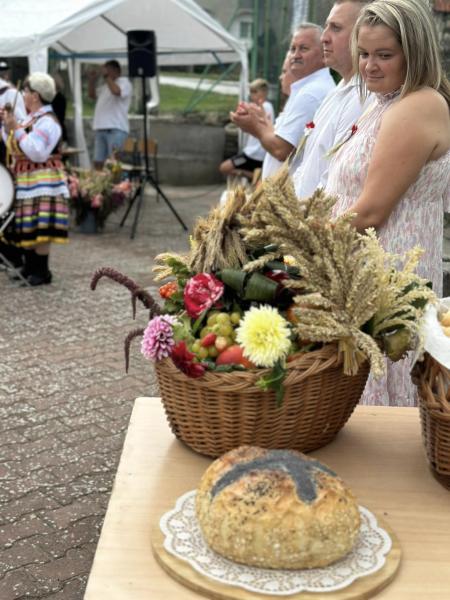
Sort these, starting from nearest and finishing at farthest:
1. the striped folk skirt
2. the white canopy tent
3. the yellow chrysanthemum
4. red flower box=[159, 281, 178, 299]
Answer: the yellow chrysanthemum, red flower box=[159, 281, 178, 299], the striped folk skirt, the white canopy tent

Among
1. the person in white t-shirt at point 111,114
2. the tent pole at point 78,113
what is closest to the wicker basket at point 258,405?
the person in white t-shirt at point 111,114

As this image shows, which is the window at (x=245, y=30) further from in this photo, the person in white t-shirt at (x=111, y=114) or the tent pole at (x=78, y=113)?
the tent pole at (x=78, y=113)

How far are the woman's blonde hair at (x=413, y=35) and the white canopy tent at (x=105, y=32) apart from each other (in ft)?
22.8

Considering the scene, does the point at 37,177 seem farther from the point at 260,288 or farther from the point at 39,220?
the point at 260,288

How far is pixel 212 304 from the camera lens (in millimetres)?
Answer: 1586

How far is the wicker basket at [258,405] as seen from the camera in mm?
1499

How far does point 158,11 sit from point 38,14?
2296 mm

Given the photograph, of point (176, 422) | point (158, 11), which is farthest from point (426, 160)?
point (158, 11)

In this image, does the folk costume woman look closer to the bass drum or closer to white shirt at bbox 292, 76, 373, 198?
the bass drum

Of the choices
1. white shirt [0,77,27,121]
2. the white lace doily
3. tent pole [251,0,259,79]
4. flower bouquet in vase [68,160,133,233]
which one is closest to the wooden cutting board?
the white lace doily

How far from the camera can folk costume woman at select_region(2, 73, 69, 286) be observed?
5.95 m

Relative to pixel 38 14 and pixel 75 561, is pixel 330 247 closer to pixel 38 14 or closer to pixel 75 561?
pixel 75 561

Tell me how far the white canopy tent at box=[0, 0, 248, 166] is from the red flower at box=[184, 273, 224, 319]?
7.49 meters

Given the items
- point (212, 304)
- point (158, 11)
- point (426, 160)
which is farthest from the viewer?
point (158, 11)
